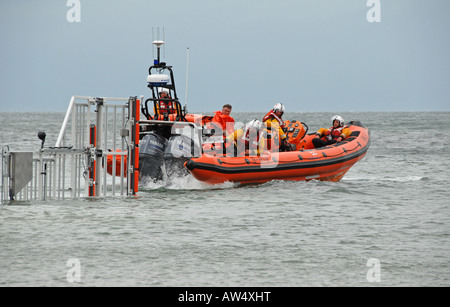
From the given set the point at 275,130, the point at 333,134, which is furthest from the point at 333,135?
the point at 275,130

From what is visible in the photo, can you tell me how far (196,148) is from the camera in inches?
360

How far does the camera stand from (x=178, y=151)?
8992 mm

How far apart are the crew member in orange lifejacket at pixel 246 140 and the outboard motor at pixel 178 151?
67 centimetres

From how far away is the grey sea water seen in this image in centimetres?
478

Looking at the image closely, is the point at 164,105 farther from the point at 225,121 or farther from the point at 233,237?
the point at 233,237

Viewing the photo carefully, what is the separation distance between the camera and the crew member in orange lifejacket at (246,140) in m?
9.50

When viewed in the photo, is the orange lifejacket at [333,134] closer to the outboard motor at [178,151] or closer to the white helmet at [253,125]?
the white helmet at [253,125]

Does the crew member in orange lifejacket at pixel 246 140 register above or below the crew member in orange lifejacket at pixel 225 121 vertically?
below

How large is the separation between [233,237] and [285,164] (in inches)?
142

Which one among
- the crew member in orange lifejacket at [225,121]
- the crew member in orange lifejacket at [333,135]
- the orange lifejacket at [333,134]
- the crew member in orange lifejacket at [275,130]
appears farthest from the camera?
the orange lifejacket at [333,134]

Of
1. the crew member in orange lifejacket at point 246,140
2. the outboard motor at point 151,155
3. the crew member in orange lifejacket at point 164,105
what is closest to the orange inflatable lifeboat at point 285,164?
the crew member in orange lifejacket at point 246,140

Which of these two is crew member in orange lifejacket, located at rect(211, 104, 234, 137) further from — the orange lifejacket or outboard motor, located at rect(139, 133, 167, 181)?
the orange lifejacket

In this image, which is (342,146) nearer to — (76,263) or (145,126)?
(145,126)
